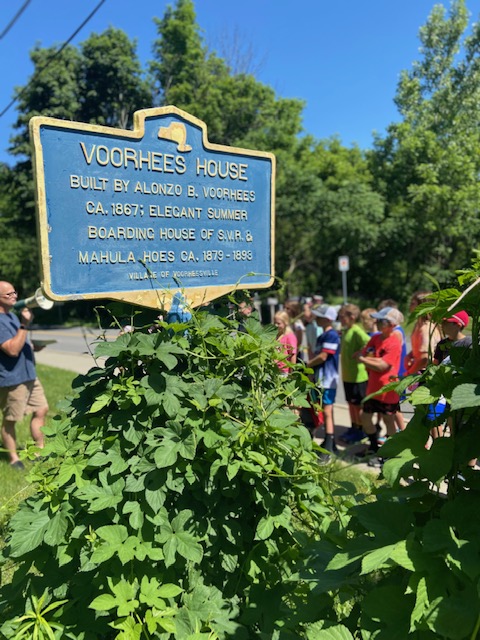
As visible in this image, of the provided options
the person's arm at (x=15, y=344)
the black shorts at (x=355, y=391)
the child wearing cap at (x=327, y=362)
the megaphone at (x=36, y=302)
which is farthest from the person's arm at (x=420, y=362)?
the person's arm at (x=15, y=344)

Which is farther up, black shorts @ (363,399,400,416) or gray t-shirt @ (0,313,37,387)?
gray t-shirt @ (0,313,37,387)

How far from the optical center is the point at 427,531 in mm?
1201

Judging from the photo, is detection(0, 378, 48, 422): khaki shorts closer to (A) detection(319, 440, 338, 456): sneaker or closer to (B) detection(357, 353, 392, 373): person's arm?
(A) detection(319, 440, 338, 456): sneaker

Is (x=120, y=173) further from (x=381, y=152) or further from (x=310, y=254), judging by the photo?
(x=381, y=152)

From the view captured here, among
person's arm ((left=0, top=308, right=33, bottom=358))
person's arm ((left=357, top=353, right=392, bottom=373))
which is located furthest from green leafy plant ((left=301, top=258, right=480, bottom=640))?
person's arm ((left=0, top=308, right=33, bottom=358))

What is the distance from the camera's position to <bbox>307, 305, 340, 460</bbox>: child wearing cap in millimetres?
5184

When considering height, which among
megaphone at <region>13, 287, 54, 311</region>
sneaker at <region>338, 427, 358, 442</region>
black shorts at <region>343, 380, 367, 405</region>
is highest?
megaphone at <region>13, 287, 54, 311</region>

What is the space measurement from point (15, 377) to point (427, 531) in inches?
167

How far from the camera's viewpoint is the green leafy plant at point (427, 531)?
112 centimetres

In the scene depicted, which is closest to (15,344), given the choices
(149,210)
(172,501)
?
(149,210)

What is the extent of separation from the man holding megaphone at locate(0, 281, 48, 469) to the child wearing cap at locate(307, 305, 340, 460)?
2.75m

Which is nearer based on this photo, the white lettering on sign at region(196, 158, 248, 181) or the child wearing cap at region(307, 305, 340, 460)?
the white lettering on sign at region(196, 158, 248, 181)

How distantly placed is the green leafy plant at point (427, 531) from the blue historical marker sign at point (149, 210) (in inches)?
44.1

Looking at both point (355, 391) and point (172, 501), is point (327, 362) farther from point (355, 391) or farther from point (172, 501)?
point (172, 501)
